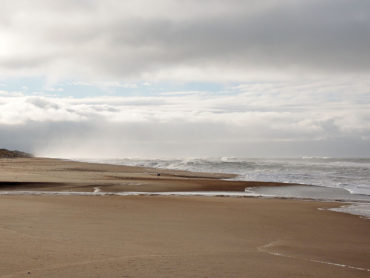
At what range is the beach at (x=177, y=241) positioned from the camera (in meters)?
6.89

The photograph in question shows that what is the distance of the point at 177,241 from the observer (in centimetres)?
934

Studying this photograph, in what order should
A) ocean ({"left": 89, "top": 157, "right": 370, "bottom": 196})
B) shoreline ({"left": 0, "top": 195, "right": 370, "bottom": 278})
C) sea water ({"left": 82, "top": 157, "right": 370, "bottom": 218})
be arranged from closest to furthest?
1. shoreline ({"left": 0, "top": 195, "right": 370, "bottom": 278})
2. sea water ({"left": 82, "top": 157, "right": 370, "bottom": 218})
3. ocean ({"left": 89, "top": 157, "right": 370, "bottom": 196})

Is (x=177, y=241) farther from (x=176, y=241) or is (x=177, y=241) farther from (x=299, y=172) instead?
(x=299, y=172)

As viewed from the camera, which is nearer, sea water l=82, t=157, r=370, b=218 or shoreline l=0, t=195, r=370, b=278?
shoreline l=0, t=195, r=370, b=278

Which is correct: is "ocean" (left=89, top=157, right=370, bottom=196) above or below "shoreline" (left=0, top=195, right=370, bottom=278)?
above

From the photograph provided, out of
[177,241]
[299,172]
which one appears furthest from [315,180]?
[177,241]

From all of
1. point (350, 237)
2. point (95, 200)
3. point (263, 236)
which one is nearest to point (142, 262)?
point (263, 236)

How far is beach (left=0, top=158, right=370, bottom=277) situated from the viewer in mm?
6887

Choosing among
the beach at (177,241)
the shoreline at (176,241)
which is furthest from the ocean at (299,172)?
the shoreline at (176,241)

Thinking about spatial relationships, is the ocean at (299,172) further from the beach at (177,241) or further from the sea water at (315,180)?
the beach at (177,241)

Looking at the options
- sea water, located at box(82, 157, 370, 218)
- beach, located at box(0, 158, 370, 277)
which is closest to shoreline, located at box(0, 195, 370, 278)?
beach, located at box(0, 158, 370, 277)

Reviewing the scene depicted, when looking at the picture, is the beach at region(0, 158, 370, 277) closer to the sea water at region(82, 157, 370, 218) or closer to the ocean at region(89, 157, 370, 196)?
the sea water at region(82, 157, 370, 218)

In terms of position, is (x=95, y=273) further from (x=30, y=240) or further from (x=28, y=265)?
(x=30, y=240)

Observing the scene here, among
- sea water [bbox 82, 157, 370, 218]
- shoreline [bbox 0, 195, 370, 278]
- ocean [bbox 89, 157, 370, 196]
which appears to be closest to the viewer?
shoreline [bbox 0, 195, 370, 278]
